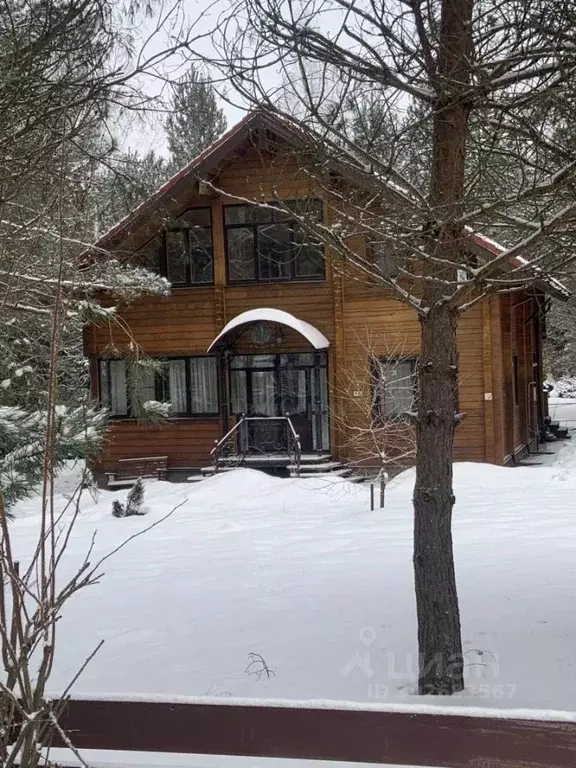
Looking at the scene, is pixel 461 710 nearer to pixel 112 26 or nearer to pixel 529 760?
pixel 529 760

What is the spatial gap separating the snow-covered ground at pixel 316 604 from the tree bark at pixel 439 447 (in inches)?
11.2

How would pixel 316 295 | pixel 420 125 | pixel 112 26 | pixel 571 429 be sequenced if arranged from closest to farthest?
1. pixel 420 125
2. pixel 112 26
3. pixel 316 295
4. pixel 571 429

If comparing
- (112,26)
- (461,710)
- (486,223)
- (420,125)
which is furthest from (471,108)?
(461,710)

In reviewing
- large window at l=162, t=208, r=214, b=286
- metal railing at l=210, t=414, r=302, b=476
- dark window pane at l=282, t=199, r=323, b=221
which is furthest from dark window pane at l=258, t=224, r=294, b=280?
dark window pane at l=282, t=199, r=323, b=221

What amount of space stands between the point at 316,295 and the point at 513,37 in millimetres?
12370

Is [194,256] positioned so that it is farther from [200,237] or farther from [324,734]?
[324,734]

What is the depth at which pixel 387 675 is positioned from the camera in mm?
4805

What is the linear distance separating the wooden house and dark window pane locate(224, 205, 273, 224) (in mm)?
25

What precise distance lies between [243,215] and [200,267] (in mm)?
1571

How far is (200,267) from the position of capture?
17156mm

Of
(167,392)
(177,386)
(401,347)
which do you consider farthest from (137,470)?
(401,347)

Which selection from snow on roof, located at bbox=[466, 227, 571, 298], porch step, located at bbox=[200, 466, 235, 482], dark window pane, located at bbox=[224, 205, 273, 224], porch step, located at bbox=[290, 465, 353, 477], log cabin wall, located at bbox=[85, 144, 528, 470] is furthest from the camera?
dark window pane, located at bbox=[224, 205, 273, 224]

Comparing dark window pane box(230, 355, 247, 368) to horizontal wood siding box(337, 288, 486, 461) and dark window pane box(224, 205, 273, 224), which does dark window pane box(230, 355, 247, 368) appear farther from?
dark window pane box(224, 205, 273, 224)

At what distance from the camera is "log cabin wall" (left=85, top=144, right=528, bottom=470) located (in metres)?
15.4
